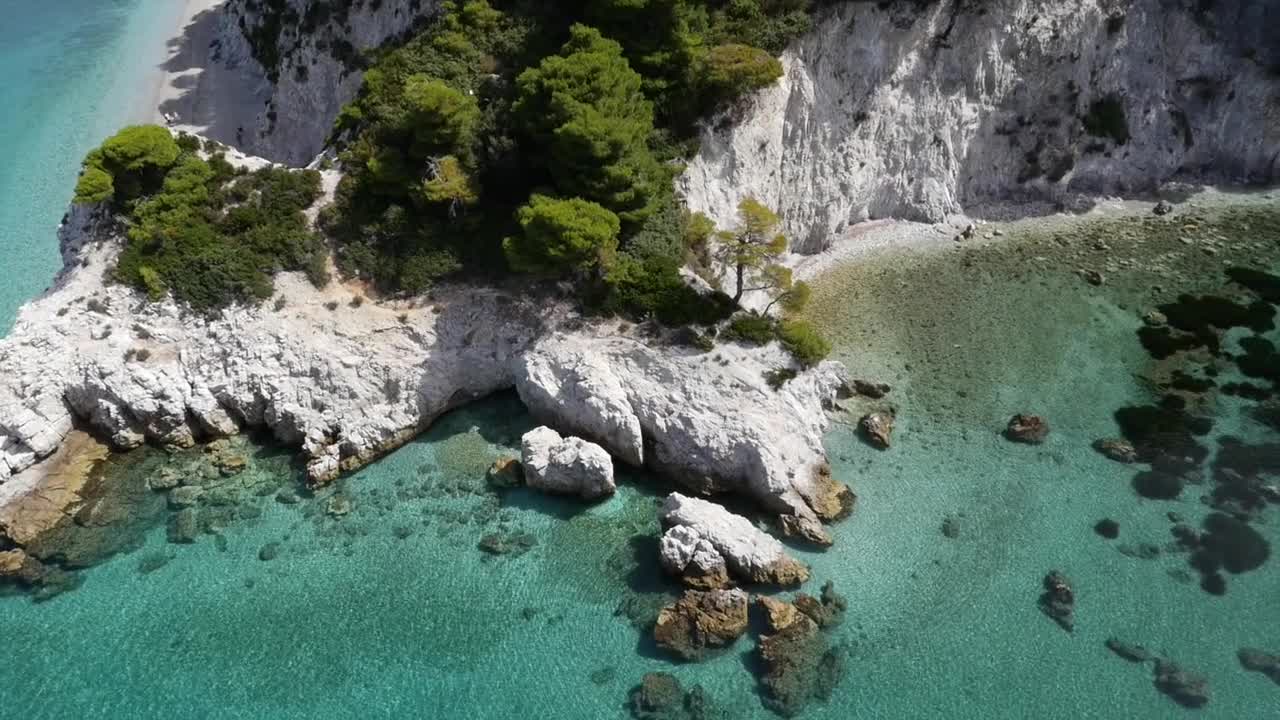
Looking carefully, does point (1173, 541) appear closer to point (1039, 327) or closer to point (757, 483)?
point (1039, 327)

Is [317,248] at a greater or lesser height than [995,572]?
greater

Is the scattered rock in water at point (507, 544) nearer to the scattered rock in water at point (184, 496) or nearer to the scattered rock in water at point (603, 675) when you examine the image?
the scattered rock in water at point (603, 675)

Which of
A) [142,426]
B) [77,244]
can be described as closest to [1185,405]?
[142,426]

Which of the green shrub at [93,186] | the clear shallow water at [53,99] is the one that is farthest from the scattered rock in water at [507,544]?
the clear shallow water at [53,99]

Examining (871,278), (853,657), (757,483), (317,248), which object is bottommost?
(853,657)

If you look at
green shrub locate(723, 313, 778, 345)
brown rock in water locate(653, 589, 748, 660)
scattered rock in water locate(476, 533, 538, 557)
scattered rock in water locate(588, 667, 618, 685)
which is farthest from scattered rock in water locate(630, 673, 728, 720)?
green shrub locate(723, 313, 778, 345)

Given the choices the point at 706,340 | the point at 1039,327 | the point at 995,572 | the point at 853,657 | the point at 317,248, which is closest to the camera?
the point at 853,657

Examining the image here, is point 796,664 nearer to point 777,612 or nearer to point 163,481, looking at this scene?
point 777,612
